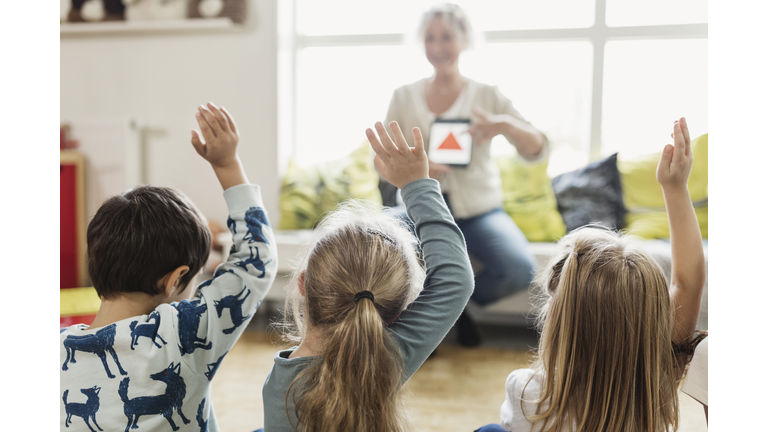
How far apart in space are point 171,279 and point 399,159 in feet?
1.24

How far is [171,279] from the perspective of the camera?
79 centimetres

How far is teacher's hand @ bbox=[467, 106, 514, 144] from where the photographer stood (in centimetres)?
174

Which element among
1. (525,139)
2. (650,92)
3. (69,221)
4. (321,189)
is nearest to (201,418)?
(525,139)

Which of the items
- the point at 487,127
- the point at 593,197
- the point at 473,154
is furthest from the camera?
the point at 593,197

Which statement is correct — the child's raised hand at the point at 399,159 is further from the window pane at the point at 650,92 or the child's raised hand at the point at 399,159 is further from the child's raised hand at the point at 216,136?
the window pane at the point at 650,92

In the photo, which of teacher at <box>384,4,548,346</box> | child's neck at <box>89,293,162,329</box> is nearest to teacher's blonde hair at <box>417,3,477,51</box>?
teacher at <box>384,4,548,346</box>

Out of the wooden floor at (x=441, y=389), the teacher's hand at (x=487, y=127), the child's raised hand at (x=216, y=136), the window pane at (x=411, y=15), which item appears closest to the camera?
the child's raised hand at (x=216, y=136)

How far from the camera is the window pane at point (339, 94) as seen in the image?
2.87m

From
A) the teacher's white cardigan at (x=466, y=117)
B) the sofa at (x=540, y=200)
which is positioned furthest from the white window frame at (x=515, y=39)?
the teacher's white cardigan at (x=466, y=117)

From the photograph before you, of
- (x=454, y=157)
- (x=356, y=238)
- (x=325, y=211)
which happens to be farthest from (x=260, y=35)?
(x=356, y=238)

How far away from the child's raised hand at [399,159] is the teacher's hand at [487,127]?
976 millimetres

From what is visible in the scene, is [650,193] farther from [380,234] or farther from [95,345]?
[95,345]

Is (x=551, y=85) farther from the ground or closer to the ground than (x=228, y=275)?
farther from the ground

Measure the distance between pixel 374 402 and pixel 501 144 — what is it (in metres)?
2.17
